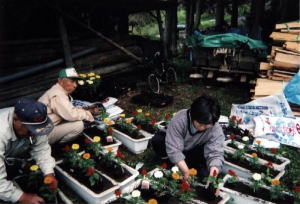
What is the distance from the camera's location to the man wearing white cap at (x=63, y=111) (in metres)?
4.38

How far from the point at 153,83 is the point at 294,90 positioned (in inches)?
140

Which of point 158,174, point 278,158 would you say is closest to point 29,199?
point 158,174

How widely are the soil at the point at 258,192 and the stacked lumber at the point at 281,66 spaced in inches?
118

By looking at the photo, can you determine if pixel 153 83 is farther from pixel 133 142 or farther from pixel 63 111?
pixel 63 111

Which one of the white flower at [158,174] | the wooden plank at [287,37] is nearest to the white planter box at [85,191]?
the white flower at [158,174]

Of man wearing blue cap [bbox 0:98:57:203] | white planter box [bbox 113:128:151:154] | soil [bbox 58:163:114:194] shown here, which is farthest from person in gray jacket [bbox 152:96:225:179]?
man wearing blue cap [bbox 0:98:57:203]

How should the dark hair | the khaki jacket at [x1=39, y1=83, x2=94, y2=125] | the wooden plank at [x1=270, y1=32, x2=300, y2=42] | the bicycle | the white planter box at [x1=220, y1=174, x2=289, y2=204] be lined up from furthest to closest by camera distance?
1. the bicycle
2. the wooden plank at [x1=270, y1=32, x2=300, y2=42]
3. the khaki jacket at [x1=39, y1=83, x2=94, y2=125]
4. the white planter box at [x1=220, y1=174, x2=289, y2=204]
5. the dark hair

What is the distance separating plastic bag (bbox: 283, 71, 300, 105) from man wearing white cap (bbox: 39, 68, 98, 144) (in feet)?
13.2

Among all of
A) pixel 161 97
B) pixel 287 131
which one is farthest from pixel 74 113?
pixel 287 131

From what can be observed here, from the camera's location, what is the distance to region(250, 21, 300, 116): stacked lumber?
6395mm

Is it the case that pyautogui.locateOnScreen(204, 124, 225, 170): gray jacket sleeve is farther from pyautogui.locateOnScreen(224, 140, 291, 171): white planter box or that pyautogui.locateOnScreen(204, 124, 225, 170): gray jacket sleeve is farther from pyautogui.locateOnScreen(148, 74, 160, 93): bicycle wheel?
pyautogui.locateOnScreen(148, 74, 160, 93): bicycle wheel

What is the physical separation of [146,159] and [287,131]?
2563 millimetres

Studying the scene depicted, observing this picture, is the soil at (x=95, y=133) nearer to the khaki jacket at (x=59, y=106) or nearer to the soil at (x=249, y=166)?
the khaki jacket at (x=59, y=106)

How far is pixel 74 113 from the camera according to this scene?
4.51 meters
